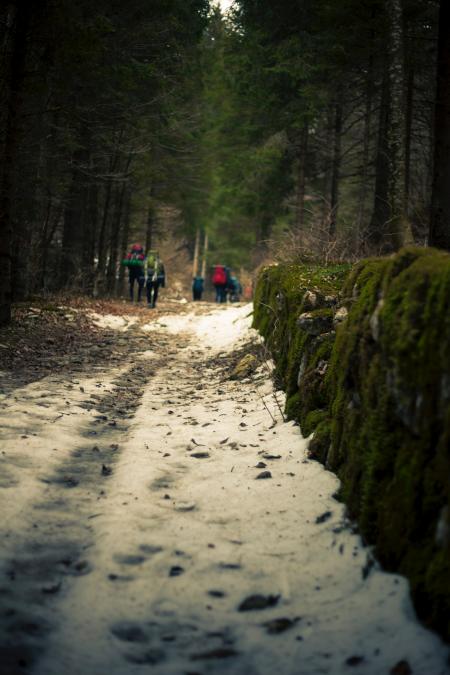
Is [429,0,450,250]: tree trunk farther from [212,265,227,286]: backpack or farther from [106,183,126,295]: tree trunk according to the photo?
[212,265,227,286]: backpack

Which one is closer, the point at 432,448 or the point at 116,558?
the point at 432,448

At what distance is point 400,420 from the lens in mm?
3176

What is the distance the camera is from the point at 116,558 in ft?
11.0

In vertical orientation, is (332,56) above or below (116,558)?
above

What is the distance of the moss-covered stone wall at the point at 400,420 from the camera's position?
8.80ft

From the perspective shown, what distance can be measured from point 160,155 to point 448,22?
15966mm

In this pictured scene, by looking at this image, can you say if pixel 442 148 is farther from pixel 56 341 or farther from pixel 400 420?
pixel 56 341

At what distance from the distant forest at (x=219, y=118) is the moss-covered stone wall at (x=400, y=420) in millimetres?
4310

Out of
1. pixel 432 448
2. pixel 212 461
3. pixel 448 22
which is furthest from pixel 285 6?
pixel 432 448

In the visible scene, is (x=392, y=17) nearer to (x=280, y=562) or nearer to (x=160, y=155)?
(x=280, y=562)

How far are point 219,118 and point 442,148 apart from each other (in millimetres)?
21101

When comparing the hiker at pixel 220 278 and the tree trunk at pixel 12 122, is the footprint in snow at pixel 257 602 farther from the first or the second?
the hiker at pixel 220 278

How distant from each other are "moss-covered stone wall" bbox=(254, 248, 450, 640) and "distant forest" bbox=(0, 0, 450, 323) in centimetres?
431

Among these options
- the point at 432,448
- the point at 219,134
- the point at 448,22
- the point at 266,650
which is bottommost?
the point at 266,650
